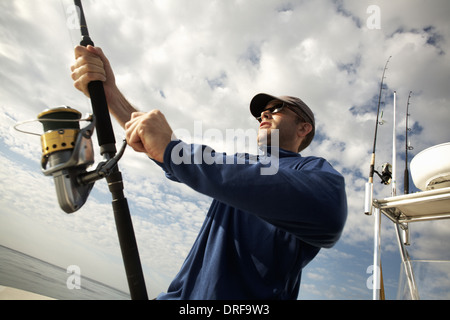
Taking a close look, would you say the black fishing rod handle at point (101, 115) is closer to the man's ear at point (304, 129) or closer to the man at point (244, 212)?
the man at point (244, 212)

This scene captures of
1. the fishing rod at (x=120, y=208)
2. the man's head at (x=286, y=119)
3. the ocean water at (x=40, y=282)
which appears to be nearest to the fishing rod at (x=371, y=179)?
the man's head at (x=286, y=119)

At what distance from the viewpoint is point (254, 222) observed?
1330 mm

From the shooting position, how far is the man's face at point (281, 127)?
2156 millimetres

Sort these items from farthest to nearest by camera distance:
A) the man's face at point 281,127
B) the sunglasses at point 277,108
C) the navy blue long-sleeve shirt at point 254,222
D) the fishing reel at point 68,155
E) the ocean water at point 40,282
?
the ocean water at point 40,282, the sunglasses at point 277,108, the man's face at point 281,127, the fishing reel at point 68,155, the navy blue long-sleeve shirt at point 254,222

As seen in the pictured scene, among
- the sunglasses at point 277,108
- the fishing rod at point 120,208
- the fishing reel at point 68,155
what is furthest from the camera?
the sunglasses at point 277,108

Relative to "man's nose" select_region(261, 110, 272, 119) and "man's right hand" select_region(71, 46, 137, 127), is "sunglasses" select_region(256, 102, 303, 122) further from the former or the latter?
"man's right hand" select_region(71, 46, 137, 127)

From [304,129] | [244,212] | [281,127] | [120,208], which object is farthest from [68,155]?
[304,129]

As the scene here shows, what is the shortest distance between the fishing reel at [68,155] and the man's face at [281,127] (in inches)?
50.8

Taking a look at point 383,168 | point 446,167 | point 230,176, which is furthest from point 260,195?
point 383,168

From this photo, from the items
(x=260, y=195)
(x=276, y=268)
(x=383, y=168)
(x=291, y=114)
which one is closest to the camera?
(x=260, y=195)
